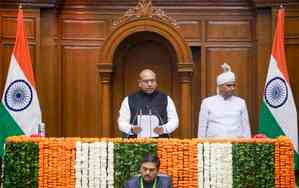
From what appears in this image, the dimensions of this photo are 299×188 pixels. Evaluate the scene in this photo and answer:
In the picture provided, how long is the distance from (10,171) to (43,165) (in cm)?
29

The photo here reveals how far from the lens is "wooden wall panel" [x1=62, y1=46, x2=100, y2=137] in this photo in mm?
9742

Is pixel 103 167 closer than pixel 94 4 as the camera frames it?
Yes

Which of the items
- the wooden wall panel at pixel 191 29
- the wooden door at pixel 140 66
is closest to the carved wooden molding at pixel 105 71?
the wooden door at pixel 140 66

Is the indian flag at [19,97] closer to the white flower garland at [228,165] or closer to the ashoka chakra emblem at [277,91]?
the ashoka chakra emblem at [277,91]

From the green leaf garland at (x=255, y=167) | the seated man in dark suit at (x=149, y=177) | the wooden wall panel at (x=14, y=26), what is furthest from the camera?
the wooden wall panel at (x=14, y=26)

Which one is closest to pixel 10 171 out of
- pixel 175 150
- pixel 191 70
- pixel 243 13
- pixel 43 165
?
pixel 43 165

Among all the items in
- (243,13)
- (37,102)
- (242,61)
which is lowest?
(37,102)

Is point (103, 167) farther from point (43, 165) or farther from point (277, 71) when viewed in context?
point (277, 71)

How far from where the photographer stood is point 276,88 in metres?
8.92

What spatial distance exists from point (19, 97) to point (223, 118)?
8.55 feet

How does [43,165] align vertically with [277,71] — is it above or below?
below

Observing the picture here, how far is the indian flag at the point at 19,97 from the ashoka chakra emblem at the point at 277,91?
2.79 meters

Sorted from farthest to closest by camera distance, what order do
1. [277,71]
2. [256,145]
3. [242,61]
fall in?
[242,61] < [277,71] < [256,145]

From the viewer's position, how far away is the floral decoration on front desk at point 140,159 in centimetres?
640
